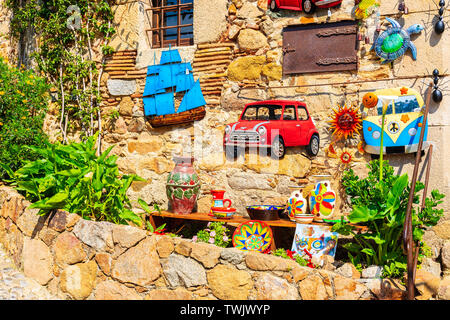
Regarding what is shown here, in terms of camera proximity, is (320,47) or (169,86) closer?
(320,47)

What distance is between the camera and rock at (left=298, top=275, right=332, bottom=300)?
3359 mm

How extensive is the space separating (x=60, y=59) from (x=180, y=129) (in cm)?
198

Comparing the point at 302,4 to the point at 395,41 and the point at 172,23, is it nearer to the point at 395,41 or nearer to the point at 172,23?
the point at 395,41

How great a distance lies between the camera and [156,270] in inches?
151

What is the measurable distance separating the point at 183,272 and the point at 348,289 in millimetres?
1398

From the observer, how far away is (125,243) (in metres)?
3.90

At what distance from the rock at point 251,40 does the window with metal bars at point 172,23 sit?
2.59 feet

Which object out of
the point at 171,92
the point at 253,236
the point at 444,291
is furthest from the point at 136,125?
the point at 444,291

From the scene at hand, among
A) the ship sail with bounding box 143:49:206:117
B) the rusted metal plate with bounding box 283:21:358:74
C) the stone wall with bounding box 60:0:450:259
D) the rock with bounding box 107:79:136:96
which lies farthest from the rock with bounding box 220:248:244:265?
the rock with bounding box 107:79:136:96

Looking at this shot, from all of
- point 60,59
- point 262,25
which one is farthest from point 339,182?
point 60,59

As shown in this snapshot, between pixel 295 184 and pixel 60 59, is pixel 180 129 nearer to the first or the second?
pixel 295 184

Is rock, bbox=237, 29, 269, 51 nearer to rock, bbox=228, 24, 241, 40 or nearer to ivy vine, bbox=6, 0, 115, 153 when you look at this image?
rock, bbox=228, 24, 241, 40

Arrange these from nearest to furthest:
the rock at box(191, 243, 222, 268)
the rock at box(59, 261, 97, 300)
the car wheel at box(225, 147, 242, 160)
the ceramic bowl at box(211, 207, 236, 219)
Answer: the rock at box(191, 243, 222, 268) < the rock at box(59, 261, 97, 300) < the ceramic bowl at box(211, 207, 236, 219) < the car wheel at box(225, 147, 242, 160)

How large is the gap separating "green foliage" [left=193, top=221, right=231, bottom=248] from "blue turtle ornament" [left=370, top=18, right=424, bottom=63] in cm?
237
